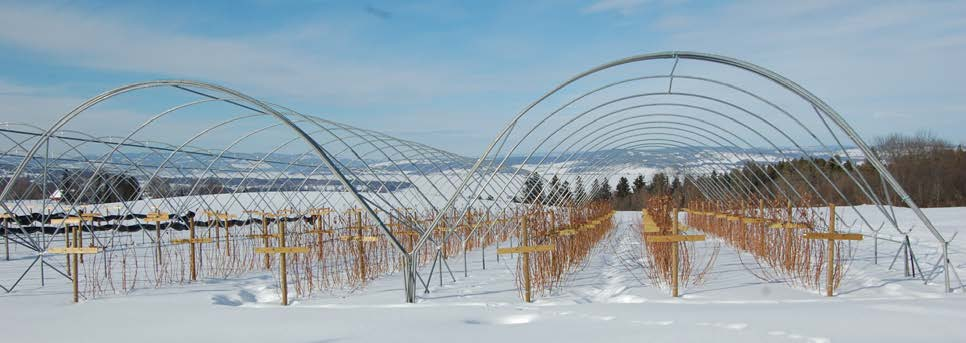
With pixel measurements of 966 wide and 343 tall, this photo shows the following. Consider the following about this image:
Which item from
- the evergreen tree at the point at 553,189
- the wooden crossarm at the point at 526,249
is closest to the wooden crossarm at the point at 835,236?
the wooden crossarm at the point at 526,249

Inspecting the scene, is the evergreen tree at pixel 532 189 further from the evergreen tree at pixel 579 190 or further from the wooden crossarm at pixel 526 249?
the wooden crossarm at pixel 526 249

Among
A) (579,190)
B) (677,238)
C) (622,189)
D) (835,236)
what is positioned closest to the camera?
(835,236)

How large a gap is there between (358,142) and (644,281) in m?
6.89

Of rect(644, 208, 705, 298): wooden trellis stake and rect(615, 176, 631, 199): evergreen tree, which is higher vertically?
rect(615, 176, 631, 199): evergreen tree

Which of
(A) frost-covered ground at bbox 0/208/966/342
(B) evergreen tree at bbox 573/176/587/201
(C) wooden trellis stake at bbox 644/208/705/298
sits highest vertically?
(B) evergreen tree at bbox 573/176/587/201

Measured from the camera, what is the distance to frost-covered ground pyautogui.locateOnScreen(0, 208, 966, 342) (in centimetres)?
450

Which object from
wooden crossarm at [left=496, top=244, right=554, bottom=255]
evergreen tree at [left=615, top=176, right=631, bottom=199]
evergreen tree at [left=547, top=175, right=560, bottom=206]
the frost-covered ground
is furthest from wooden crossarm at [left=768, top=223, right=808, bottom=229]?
evergreen tree at [left=615, top=176, right=631, bottom=199]

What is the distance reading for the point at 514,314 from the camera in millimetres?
5395

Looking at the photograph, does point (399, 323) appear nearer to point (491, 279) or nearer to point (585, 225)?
point (491, 279)

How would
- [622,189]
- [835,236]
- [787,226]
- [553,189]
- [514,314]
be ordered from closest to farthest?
1. [514,314]
2. [835,236]
3. [787,226]
4. [553,189]
5. [622,189]

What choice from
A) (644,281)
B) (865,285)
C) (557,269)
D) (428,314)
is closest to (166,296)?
(428,314)

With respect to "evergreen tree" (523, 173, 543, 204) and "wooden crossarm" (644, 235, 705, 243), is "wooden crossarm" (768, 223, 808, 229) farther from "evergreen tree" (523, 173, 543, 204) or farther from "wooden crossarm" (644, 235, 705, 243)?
"evergreen tree" (523, 173, 543, 204)

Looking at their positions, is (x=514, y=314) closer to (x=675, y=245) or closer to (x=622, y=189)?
(x=675, y=245)

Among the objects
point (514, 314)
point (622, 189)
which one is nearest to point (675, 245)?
point (514, 314)
